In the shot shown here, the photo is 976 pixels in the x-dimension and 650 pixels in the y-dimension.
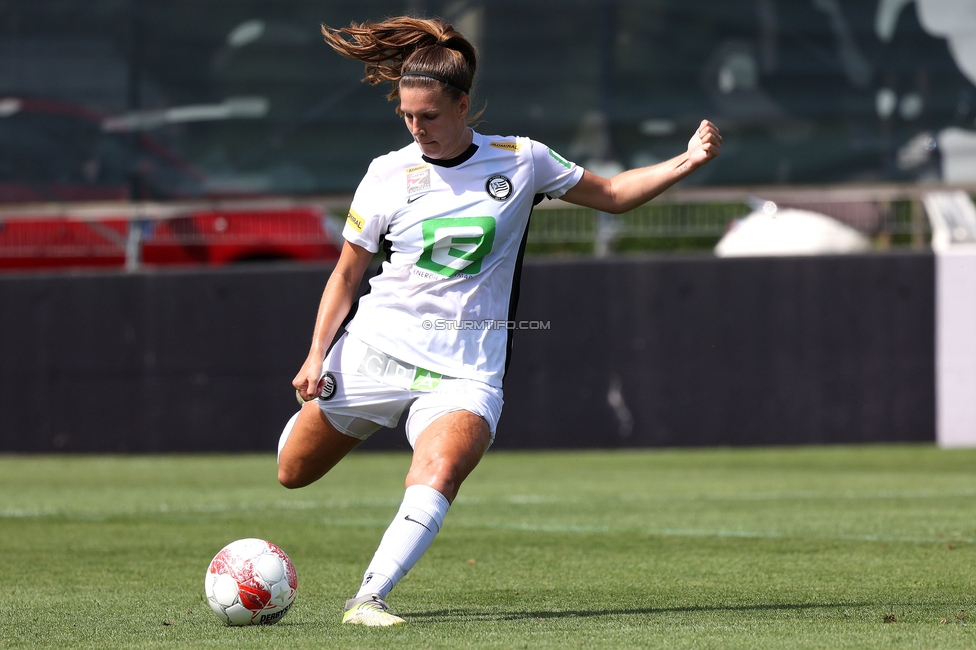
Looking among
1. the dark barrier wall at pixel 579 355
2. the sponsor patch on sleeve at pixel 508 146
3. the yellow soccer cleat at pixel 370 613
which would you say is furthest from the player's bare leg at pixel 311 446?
the dark barrier wall at pixel 579 355

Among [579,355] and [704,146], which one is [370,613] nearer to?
[704,146]

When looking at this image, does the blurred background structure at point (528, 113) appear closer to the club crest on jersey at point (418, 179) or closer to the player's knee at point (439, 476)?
the club crest on jersey at point (418, 179)

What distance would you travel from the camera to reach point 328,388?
481 centimetres

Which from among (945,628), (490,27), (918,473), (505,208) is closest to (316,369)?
(505,208)

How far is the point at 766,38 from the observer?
43.6ft

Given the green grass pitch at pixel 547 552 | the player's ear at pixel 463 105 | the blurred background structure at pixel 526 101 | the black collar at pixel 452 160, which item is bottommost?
the green grass pitch at pixel 547 552

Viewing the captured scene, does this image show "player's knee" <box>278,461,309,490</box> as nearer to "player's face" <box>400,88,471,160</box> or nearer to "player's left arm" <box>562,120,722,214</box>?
"player's face" <box>400,88,471,160</box>

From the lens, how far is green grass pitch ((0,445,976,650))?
442 cm

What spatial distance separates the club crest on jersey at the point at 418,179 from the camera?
4766 millimetres

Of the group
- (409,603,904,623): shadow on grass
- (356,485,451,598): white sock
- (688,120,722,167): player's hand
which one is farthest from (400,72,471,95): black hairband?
(409,603,904,623): shadow on grass

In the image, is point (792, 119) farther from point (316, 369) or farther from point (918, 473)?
point (316, 369)

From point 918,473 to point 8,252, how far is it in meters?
8.51

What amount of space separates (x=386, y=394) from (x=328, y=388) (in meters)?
0.21

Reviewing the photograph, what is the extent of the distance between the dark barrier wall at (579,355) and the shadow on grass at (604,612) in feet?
24.2
